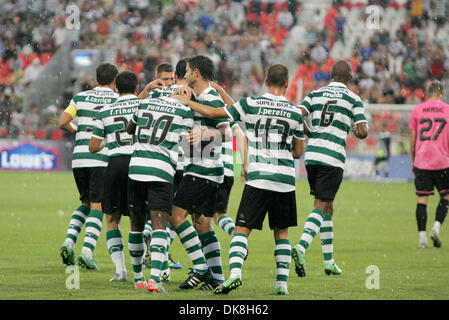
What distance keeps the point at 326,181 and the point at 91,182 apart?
103 inches

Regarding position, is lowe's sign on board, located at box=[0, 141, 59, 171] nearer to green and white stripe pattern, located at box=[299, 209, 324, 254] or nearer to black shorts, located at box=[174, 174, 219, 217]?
green and white stripe pattern, located at box=[299, 209, 324, 254]

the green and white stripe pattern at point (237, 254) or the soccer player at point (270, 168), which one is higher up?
the soccer player at point (270, 168)

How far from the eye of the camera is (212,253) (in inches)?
311

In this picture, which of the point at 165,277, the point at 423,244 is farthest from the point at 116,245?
the point at 423,244

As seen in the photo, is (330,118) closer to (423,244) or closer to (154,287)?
(154,287)

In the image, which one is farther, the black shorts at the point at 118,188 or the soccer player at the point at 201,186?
the black shorts at the point at 118,188

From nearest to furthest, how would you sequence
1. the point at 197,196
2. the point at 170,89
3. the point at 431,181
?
the point at 197,196, the point at 170,89, the point at 431,181

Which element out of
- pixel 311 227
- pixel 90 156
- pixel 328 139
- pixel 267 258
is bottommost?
pixel 267 258

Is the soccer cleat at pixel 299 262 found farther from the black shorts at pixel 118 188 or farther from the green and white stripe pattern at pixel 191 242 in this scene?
the black shorts at pixel 118 188

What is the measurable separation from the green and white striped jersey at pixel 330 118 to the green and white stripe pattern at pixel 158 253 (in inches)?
97.5

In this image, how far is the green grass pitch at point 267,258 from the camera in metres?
7.62

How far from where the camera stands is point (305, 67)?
1105 inches

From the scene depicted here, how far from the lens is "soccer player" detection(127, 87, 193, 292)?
7430 mm

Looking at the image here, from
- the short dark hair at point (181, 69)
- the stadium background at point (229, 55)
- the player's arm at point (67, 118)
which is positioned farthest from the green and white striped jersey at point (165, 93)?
the stadium background at point (229, 55)
